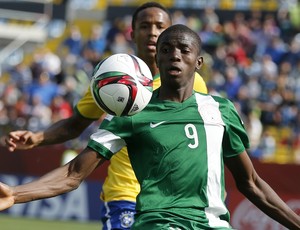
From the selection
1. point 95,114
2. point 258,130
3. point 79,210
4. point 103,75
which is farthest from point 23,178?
point 103,75

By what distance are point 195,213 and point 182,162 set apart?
32 cm

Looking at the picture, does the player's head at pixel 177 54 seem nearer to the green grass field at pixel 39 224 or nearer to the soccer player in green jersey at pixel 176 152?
the soccer player in green jersey at pixel 176 152

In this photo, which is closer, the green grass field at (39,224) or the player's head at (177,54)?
the player's head at (177,54)

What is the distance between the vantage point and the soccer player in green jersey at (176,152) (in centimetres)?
545

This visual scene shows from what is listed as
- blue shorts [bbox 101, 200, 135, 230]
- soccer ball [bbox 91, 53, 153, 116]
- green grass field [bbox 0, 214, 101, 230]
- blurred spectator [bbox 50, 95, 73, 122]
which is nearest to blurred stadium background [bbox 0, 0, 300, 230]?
blurred spectator [bbox 50, 95, 73, 122]

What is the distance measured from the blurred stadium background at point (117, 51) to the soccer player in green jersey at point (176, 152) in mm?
8803

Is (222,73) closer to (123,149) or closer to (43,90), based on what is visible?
(43,90)

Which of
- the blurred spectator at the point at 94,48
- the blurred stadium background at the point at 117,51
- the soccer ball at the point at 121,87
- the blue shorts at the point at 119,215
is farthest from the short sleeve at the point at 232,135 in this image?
the blurred spectator at the point at 94,48

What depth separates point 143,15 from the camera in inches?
302

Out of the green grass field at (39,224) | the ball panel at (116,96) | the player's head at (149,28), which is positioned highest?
the player's head at (149,28)

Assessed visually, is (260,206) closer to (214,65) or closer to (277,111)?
(277,111)

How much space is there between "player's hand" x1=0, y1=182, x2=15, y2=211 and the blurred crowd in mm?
13589

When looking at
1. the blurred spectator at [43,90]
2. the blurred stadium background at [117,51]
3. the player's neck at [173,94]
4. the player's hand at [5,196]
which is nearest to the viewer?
the player's hand at [5,196]

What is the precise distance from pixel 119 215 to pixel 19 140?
3.31 feet
